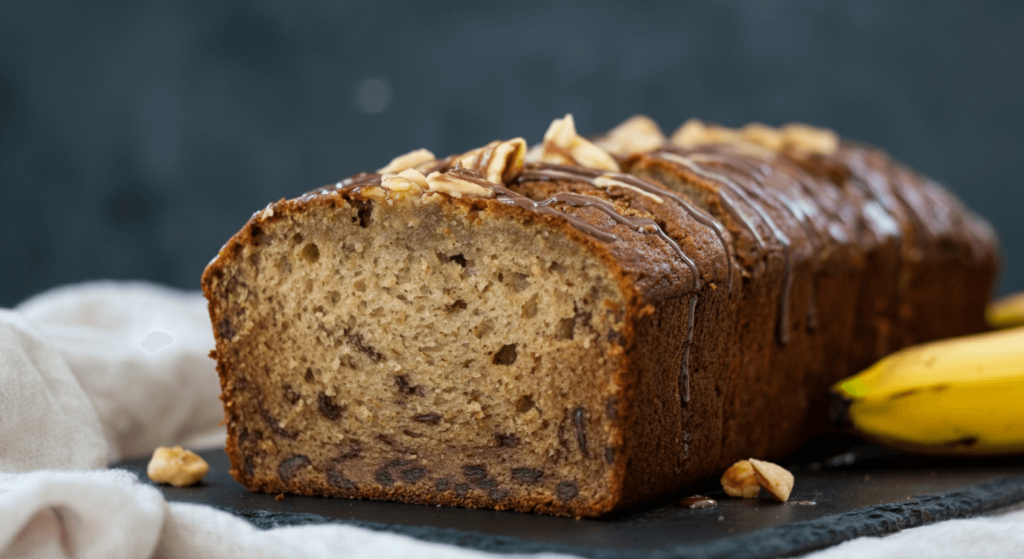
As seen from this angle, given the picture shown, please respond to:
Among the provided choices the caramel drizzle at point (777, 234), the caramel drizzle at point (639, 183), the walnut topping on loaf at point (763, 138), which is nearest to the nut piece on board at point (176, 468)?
the caramel drizzle at point (639, 183)

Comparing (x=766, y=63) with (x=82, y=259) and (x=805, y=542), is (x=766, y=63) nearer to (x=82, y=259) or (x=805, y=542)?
(x=82, y=259)

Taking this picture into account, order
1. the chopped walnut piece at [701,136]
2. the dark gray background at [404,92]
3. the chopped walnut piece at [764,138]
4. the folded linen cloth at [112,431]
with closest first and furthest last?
the folded linen cloth at [112,431]
the chopped walnut piece at [701,136]
the chopped walnut piece at [764,138]
the dark gray background at [404,92]

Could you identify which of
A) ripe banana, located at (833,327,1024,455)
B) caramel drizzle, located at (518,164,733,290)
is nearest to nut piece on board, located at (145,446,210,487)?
caramel drizzle, located at (518,164,733,290)

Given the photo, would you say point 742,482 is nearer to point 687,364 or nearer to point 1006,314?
point 687,364

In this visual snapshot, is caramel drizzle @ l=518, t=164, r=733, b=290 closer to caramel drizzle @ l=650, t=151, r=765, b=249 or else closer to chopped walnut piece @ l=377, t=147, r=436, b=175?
caramel drizzle @ l=650, t=151, r=765, b=249

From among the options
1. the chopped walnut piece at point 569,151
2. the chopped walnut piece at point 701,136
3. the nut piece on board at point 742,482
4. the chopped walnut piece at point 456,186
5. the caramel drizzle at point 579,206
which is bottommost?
the nut piece on board at point 742,482

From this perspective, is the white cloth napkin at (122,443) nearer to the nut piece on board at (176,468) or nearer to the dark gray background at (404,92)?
the nut piece on board at (176,468)
